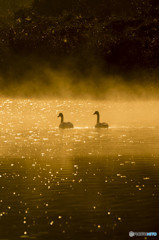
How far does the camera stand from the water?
45.7 ft

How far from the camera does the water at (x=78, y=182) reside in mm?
13930

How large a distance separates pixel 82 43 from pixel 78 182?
50419 mm

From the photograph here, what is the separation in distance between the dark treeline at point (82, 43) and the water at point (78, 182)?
28.9 m

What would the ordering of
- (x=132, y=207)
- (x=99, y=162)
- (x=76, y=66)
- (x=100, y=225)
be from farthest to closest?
(x=76, y=66) < (x=99, y=162) < (x=132, y=207) < (x=100, y=225)

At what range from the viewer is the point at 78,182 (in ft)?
60.0

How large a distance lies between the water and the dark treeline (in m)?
28.9

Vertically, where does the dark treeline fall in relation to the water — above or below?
above

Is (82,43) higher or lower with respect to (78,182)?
higher

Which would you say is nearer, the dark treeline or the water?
the water

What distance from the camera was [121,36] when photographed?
68312mm

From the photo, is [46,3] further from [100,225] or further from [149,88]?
[100,225]

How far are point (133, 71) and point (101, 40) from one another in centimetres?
515

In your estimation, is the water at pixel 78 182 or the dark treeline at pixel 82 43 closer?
the water at pixel 78 182

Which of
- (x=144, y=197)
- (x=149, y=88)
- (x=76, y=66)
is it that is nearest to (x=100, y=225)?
(x=144, y=197)
